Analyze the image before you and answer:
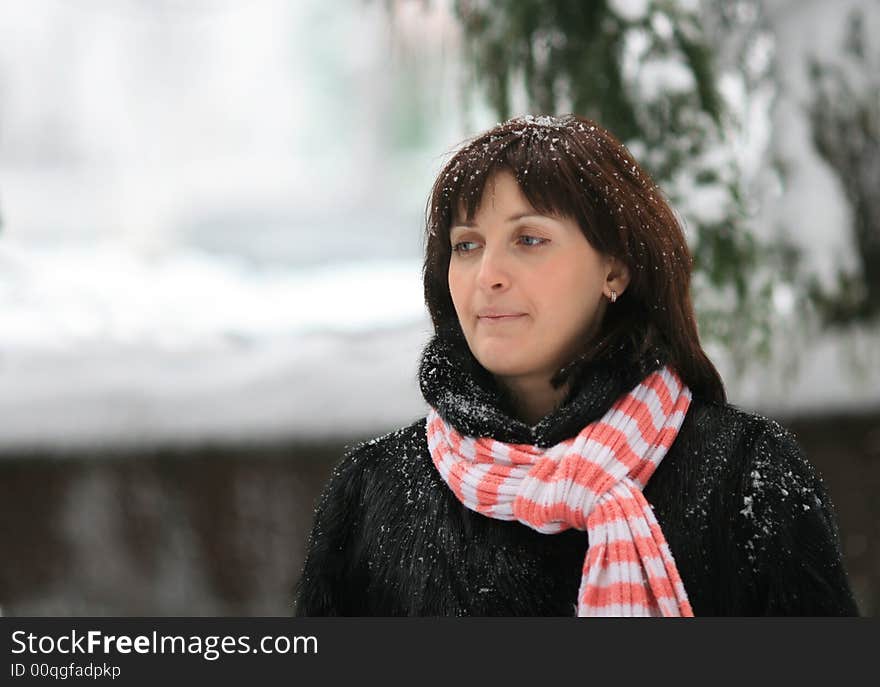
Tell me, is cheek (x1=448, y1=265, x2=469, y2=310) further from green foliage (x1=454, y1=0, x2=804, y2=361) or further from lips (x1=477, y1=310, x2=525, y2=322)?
green foliage (x1=454, y1=0, x2=804, y2=361)

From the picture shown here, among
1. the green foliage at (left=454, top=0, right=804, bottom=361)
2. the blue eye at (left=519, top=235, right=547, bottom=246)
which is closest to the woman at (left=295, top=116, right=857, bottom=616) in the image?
the blue eye at (left=519, top=235, right=547, bottom=246)

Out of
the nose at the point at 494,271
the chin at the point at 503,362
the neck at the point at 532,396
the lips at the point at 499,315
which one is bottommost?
the neck at the point at 532,396

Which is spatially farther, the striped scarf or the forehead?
the forehead

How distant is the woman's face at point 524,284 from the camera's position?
1.62m

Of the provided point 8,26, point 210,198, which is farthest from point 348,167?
point 8,26

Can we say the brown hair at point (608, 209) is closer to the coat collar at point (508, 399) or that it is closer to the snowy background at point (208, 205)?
the coat collar at point (508, 399)

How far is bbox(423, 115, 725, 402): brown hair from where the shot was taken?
1606 mm

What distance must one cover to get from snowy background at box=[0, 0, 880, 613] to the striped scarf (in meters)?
3.00

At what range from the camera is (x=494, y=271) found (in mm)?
1617

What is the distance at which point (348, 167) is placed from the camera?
6.50 meters
